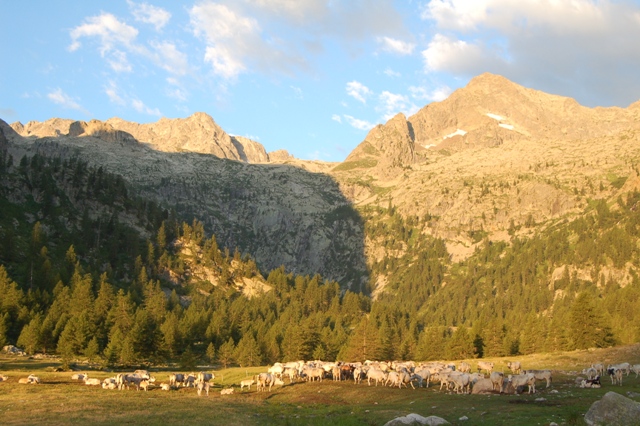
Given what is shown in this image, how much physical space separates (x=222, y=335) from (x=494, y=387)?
101109 millimetres

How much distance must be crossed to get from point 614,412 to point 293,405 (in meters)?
29.5

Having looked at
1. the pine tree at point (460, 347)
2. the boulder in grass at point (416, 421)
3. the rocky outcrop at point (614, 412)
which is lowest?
the pine tree at point (460, 347)

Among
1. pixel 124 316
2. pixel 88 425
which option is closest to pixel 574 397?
pixel 88 425

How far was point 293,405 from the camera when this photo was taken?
167ft

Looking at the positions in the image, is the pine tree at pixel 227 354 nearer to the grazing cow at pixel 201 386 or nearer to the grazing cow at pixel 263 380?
the grazing cow at pixel 263 380

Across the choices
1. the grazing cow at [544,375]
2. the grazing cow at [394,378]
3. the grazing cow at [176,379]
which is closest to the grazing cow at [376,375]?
the grazing cow at [394,378]

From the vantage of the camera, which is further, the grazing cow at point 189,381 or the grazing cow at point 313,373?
the grazing cow at point 313,373

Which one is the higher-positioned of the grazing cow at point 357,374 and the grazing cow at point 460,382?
the grazing cow at point 460,382

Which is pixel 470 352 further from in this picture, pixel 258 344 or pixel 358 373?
pixel 358 373

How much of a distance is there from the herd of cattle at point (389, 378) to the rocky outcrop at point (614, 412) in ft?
67.1

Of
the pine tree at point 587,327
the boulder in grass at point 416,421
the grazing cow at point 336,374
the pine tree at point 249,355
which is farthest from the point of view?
the pine tree at point 587,327

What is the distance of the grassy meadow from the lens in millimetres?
38969

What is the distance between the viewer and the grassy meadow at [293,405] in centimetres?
3897

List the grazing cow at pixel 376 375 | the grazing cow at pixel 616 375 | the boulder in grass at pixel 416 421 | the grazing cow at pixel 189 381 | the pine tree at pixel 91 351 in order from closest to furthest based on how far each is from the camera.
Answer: the boulder in grass at pixel 416 421
the grazing cow at pixel 616 375
the grazing cow at pixel 376 375
the grazing cow at pixel 189 381
the pine tree at pixel 91 351
